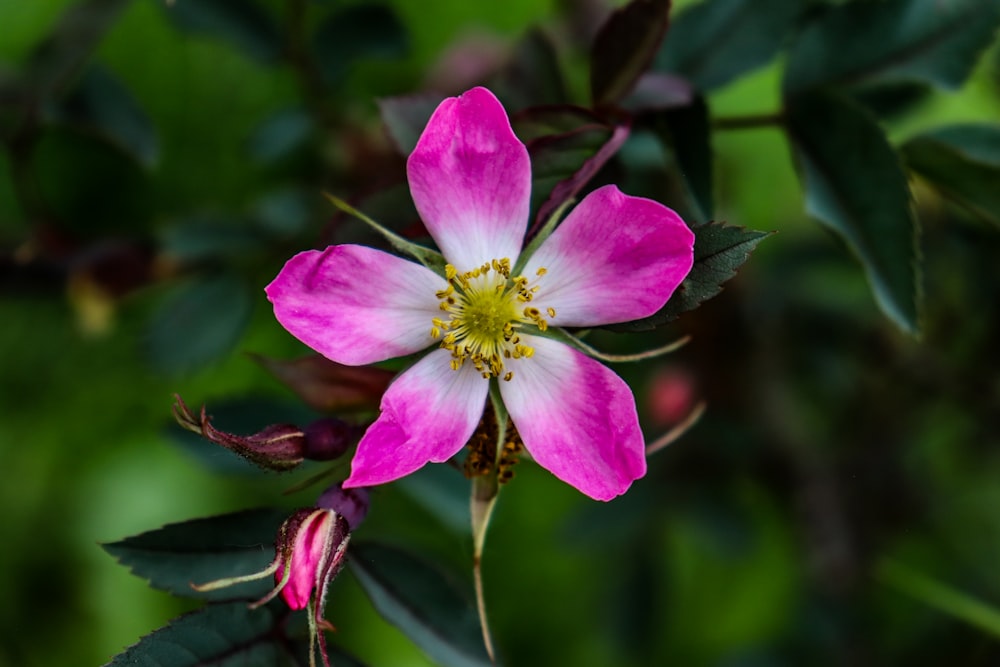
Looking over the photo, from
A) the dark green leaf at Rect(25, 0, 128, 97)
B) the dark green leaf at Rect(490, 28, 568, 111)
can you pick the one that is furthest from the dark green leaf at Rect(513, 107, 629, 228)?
the dark green leaf at Rect(25, 0, 128, 97)

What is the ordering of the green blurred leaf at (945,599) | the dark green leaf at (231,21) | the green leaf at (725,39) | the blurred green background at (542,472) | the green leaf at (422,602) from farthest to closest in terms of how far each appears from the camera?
the blurred green background at (542,472), the dark green leaf at (231,21), the green blurred leaf at (945,599), the green leaf at (725,39), the green leaf at (422,602)

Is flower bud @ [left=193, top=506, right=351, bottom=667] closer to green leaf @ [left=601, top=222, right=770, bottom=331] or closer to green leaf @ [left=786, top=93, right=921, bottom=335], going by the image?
green leaf @ [left=601, top=222, right=770, bottom=331]

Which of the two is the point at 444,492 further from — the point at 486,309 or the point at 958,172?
the point at 958,172

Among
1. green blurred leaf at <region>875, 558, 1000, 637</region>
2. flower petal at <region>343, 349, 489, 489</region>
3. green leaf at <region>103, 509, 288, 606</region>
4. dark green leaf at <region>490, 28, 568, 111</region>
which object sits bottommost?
green blurred leaf at <region>875, 558, 1000, 637</region>

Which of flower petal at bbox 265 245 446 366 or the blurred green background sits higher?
flower petal at bbox 265 245 446 366

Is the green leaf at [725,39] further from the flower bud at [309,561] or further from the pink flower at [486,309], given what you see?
the flower bud at [309,561]

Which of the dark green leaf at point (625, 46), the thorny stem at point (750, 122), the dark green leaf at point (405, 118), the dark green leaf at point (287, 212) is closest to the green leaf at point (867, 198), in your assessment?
the thorny stem at point (750, 122)
